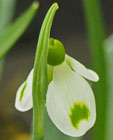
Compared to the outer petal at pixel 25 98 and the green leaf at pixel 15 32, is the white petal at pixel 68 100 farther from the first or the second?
the green leaf at pixel 15 32

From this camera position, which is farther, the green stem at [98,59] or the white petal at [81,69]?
the green stem at [98,59]

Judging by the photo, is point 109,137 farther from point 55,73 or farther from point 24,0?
point 24,0

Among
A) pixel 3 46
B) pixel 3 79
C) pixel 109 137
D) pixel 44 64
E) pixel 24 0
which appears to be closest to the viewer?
pixel 44 64

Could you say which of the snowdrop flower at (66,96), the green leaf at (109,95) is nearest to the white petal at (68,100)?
the snowdrop flower at (66,96)

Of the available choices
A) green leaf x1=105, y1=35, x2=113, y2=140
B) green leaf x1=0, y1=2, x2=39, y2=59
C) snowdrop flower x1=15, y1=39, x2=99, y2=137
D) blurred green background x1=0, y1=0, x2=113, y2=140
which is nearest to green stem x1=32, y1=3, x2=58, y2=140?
snowdrop flower x1=15, y1=39, x2=99, y2=137

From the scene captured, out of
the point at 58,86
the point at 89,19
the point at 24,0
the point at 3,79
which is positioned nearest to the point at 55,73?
the point at 58,86

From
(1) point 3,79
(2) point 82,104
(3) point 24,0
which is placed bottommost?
(2) point 82,104

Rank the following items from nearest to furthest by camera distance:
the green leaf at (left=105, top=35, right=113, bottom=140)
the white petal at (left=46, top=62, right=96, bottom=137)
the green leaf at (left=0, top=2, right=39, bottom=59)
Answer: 1. the white petal at (left=46, top=62, right=96, bottom=137)
2. the green leaf at (left=0, top=2, right=39, bottom=59)
3. the green leaf at (left=105, top=35, right=113, bottom=140)

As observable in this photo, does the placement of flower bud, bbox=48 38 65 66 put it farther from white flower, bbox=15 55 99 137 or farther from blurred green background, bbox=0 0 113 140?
blurred green background, bbox=0 0 113 140
